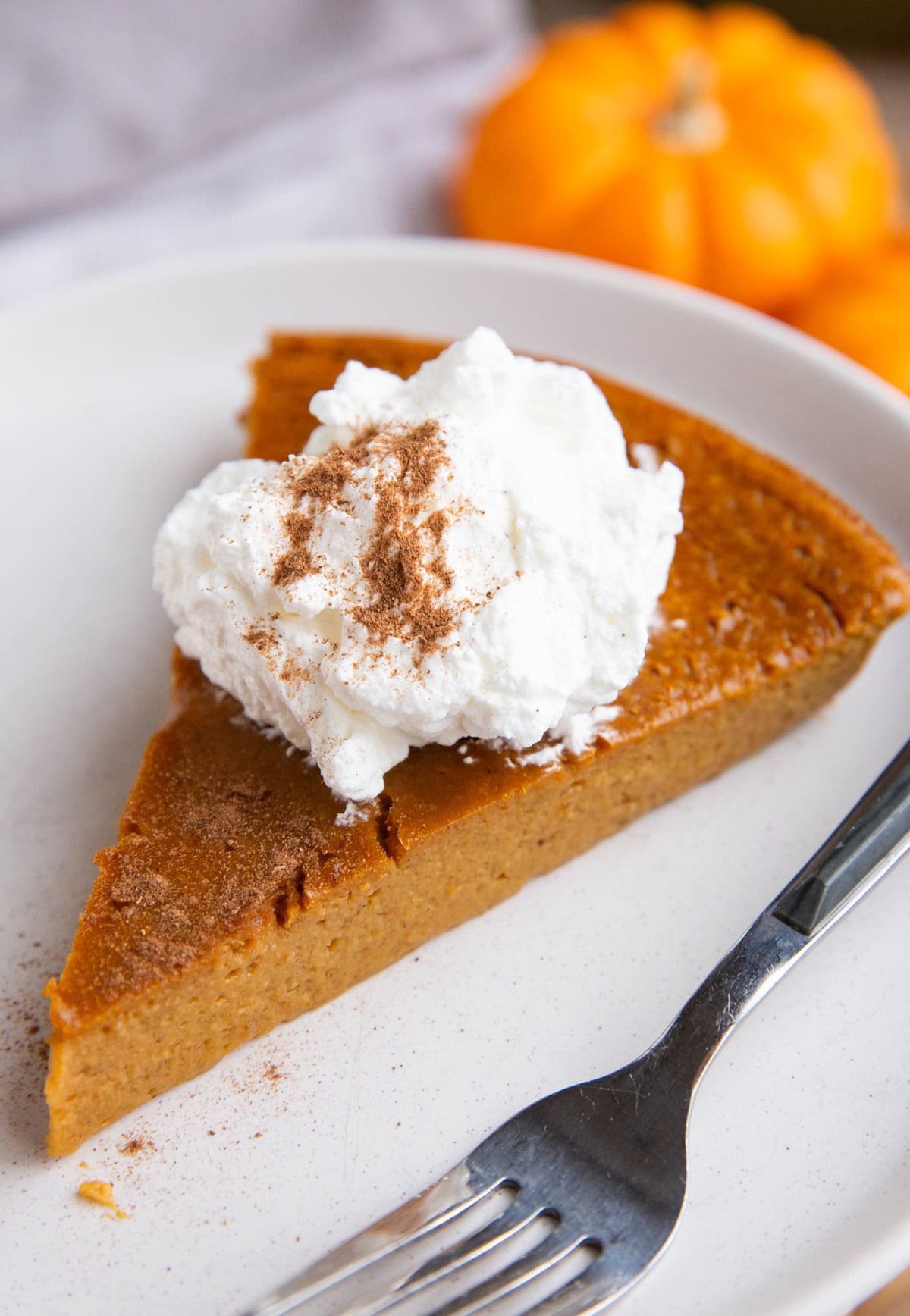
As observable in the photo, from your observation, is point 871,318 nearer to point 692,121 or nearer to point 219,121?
point 692,121

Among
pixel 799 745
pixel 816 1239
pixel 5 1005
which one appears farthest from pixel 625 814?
pixel 5 1005

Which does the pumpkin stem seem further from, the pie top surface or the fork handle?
the fork handle

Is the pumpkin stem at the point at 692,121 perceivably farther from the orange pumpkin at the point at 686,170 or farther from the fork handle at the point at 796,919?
the fork handle at the point at 796,919

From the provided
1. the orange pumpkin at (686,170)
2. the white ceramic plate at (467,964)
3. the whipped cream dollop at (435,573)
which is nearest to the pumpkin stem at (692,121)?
the orange pumpkin at (686,170)

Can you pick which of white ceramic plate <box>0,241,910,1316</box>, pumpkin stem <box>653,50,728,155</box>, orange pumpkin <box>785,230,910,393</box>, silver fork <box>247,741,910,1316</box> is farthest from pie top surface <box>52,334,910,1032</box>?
pumpkin stem <box>653,50,728,155</box>

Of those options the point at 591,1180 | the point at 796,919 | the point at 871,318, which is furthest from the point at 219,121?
the point at 591,1180

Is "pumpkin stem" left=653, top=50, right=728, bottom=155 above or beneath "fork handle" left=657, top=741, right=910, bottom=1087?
above

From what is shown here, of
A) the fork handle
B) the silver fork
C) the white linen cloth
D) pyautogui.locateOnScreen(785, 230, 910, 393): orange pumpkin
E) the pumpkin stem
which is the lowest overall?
the silver fork
